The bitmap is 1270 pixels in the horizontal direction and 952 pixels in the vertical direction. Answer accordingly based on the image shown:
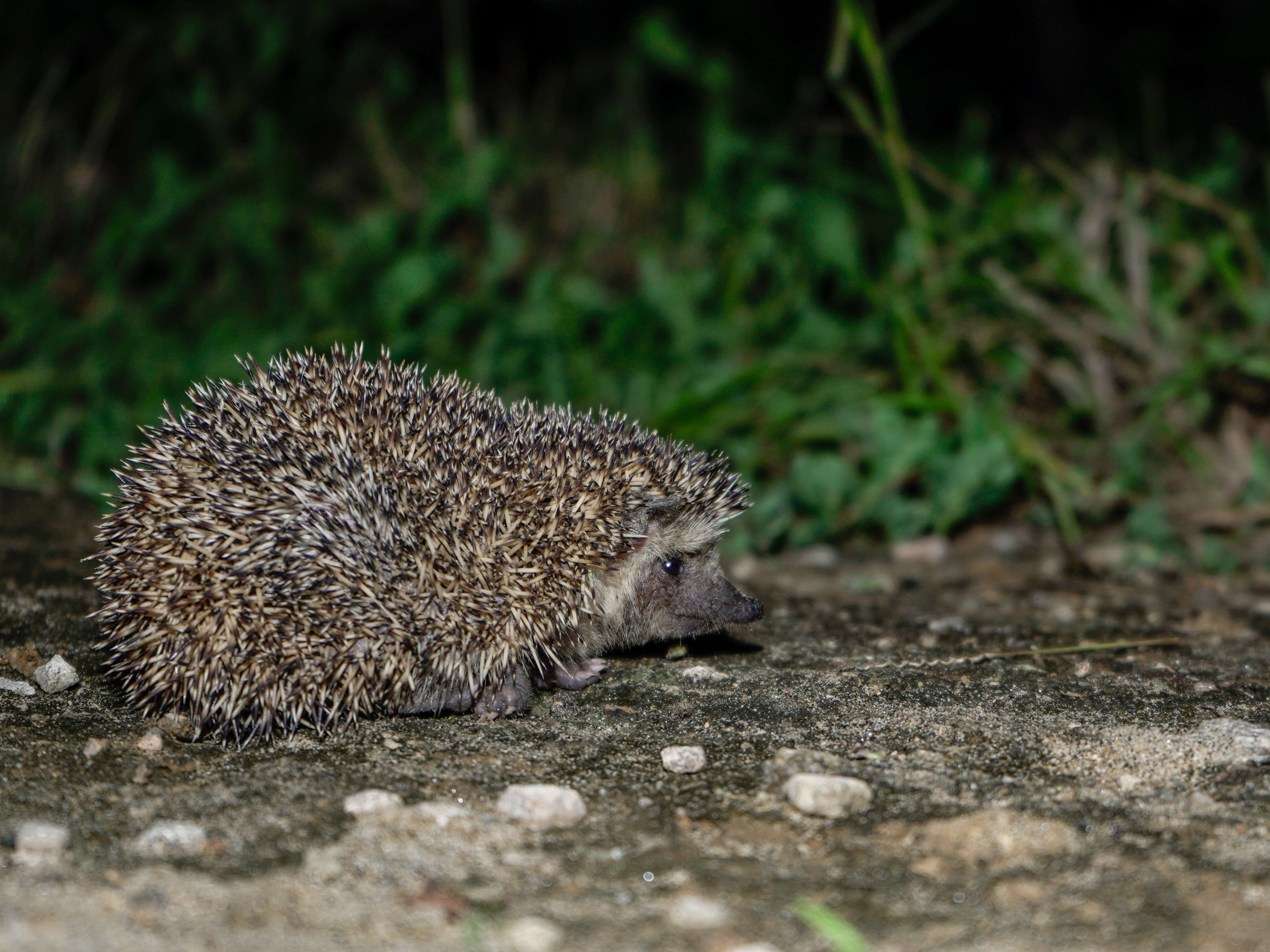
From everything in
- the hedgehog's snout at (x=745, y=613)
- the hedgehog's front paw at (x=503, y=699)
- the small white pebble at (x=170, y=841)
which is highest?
the hedgehog's snout at (x=745, y=613)

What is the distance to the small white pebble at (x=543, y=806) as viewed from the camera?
2.92 meters

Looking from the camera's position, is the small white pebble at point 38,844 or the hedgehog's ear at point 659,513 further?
the hedgehog's ear at point 659,513

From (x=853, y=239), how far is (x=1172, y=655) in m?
3.48

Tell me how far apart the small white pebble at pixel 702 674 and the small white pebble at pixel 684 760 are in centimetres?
62

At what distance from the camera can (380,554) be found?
3.49m

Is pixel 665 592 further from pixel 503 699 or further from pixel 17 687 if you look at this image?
pixel 17 687

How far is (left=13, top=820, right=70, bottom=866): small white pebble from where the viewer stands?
2645 millimetres

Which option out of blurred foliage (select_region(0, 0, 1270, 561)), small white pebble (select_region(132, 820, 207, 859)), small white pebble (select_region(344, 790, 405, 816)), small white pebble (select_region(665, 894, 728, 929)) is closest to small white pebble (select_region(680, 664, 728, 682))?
small white pebble (select_region(344, 790, 405, 816))

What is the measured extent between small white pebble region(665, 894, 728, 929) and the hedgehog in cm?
120

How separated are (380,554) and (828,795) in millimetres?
1482

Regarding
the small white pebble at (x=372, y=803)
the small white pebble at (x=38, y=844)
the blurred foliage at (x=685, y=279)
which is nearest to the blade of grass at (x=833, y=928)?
the small white pebble at (x=372, y=803)

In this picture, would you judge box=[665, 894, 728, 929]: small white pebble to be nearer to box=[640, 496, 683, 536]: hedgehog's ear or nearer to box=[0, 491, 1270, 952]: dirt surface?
box=[0, 491, 1270, 952]: dirt surface

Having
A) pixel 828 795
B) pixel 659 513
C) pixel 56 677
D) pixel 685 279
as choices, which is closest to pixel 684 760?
pixel 828 795

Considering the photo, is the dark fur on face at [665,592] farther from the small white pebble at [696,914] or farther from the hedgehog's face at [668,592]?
the small white pebble at [696,914]
